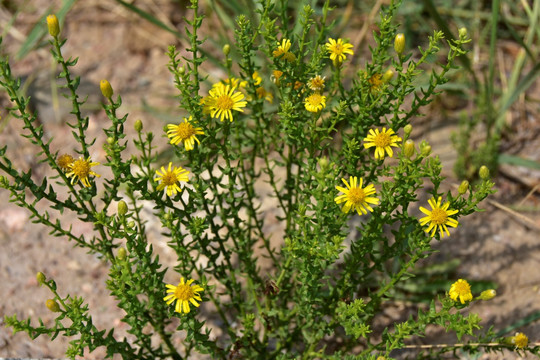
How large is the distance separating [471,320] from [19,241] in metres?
2.34

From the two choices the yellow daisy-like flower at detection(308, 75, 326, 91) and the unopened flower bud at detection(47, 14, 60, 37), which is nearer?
the unopened flower bud at detection(47, 14, 60, 37)

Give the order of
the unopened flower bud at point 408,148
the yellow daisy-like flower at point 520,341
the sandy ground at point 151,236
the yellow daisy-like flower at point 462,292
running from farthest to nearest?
1. the sandy ground at point 151,236
2. the yellow daisy-like flower at point 520,341
3. the yellow daisy-like flower at point 462,292
4. the unopened flower bud at point 408,148

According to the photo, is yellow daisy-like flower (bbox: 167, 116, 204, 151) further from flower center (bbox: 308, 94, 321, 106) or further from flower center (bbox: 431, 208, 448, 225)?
flower center (bbox: 431, 208, 448, 225)

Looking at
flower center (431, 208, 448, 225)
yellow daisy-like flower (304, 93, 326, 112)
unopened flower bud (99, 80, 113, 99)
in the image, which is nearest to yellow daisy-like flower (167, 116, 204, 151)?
unopened flower bud (99, 80, 113, 99)

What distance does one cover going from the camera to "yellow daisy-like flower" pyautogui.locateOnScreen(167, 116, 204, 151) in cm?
179

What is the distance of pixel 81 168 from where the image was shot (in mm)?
1859

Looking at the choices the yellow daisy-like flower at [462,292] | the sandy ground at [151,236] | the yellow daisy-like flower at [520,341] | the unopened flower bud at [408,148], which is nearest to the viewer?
the unopened flower bud at [408,148]

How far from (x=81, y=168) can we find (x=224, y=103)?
0.50 metres

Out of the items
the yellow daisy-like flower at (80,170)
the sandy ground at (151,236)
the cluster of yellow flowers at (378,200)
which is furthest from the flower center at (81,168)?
the sandy ground at (151,236)

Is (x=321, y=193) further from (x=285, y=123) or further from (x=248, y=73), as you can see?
(x=248, y=73)

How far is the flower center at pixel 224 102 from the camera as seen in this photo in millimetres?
1818

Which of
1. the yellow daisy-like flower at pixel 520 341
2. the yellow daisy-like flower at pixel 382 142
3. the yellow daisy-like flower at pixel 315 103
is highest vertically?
the yellow daisy-like flower at pixel 315 103

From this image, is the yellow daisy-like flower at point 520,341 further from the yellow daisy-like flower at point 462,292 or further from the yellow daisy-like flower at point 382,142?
the yellow daisy-like flower at point 382,142

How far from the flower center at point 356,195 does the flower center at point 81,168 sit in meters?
0.84
